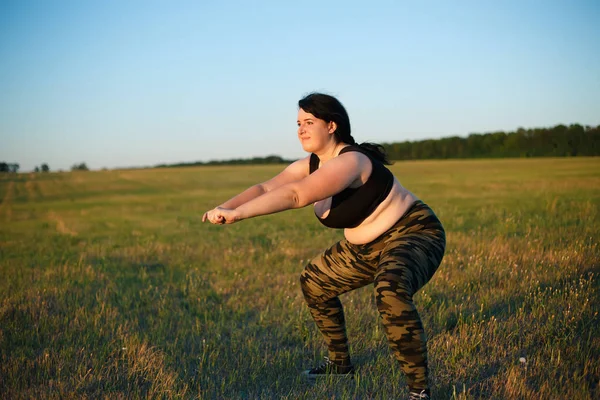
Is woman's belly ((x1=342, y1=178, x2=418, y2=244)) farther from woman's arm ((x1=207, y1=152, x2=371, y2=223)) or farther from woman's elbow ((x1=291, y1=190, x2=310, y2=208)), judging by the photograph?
woman's elbow ((x1=291, y1=190, x2=310, y2=208))

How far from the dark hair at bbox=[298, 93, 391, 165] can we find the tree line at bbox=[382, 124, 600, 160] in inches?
2444

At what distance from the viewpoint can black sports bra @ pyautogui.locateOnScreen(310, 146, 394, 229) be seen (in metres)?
3.83

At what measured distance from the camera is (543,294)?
605cm

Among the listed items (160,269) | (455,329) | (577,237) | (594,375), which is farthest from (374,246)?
(577,237)

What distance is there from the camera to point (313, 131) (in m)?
3.99

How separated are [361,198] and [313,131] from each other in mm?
647

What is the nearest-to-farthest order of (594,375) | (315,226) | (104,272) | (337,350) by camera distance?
(594,375)
(337,350)
(104,272)
(315,226)

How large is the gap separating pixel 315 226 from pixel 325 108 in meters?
12.0

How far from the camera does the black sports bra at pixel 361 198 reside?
3.83 m

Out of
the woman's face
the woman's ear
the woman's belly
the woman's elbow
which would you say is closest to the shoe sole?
the woman's belly

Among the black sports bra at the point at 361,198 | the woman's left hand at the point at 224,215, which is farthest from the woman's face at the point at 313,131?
the woman's left hand at the point at 224,215

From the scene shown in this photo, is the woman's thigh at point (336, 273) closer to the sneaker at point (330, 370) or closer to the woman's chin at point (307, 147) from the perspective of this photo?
the sneaker at point (330, 370)

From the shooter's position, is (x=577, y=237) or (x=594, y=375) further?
(x=577, y=237)

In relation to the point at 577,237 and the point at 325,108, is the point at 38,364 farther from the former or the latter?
the point at 577,237
